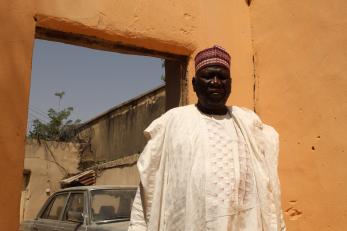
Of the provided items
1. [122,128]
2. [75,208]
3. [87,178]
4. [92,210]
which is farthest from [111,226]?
[87,178]

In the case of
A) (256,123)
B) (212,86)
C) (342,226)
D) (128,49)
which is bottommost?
(342,226)

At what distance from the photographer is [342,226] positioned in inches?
135

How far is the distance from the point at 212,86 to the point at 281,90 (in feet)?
4.87

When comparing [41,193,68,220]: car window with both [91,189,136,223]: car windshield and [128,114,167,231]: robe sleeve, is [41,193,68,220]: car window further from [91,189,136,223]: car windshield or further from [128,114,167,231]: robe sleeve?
[128,114,167,231]: robe sleeve

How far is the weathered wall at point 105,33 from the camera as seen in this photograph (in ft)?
10.0

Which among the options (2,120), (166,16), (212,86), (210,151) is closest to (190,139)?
(210,151)

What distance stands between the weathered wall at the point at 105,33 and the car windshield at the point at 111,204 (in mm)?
2457

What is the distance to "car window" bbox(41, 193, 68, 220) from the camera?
22.9 ft

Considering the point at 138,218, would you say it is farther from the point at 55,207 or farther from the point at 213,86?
the point at 55,207

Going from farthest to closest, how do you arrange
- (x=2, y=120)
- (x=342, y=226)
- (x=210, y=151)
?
1. (x=342, y=226)
2. (x=2, y=120)
3. (x=210, y=151)

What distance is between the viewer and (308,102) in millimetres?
3756

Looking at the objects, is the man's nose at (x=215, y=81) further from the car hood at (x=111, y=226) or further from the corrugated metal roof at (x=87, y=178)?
the corrugated metal roof at (x=87, y=178)

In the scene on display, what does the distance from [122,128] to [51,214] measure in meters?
6.63

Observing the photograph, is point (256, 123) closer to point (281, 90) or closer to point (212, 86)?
point (212, 86)
